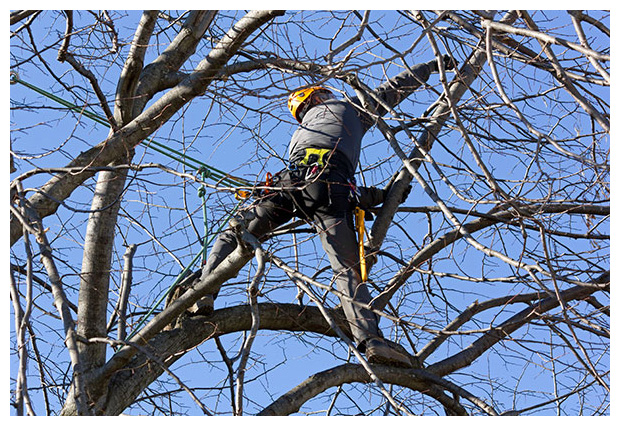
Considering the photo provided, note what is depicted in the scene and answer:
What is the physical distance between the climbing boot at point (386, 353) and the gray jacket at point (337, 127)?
1051mm

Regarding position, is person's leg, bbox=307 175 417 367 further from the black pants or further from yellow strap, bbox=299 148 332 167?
yellow strap, bbox=299 148 332 167

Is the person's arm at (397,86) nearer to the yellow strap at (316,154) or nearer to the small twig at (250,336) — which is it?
the yellow strap at (316,154)

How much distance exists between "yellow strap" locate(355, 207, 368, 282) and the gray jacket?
0.98 ft

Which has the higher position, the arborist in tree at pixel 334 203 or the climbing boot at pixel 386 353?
the arborist in tree at pixel 334 203

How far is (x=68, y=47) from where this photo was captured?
16.3 ft

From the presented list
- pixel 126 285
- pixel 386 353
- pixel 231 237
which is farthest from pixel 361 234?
pixel 126 285

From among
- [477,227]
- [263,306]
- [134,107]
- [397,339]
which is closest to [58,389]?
[263,306]

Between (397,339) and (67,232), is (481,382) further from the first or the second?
(67,232)

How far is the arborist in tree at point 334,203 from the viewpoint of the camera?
15.6 feet

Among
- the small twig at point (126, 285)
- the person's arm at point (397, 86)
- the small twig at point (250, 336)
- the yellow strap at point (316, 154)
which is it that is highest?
the person's arm at point (397, 86)

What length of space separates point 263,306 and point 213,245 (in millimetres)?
488

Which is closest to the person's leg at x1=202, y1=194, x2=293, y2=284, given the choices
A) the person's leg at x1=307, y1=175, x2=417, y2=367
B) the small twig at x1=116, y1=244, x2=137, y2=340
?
the person's leg at x1=307, y1=175, x2=417, y2=367

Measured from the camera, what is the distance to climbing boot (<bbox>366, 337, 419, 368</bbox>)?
15.5ft

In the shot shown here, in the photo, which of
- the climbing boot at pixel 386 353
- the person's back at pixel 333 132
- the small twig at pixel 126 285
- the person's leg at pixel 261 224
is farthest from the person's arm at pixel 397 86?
the small twig at pixel 126 285
